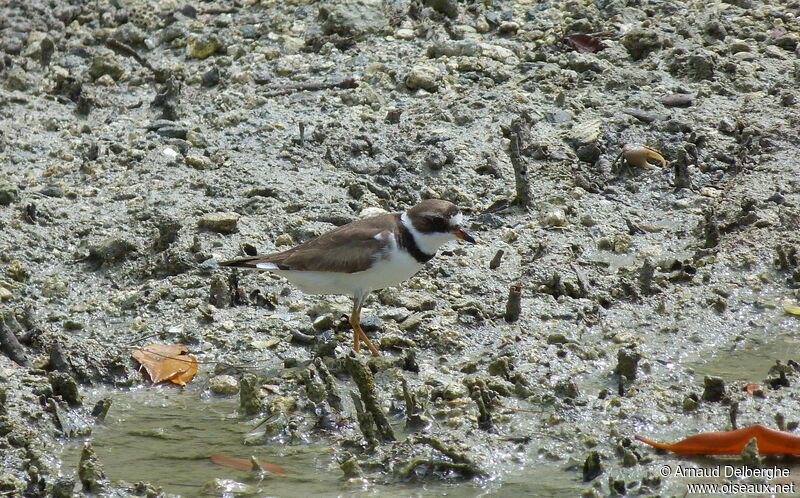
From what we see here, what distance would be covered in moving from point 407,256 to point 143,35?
5.04 m

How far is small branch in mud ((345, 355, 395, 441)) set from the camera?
5.47 m

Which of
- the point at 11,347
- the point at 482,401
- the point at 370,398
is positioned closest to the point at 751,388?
the point at 482,401

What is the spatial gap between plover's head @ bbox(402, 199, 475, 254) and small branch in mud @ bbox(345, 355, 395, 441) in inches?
52.3

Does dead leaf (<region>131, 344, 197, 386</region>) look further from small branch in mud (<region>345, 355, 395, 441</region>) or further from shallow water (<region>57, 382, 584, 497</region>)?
small branch in mud (<region>345, 355, 395, 441</region>)

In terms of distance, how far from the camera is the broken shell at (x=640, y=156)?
8430mm

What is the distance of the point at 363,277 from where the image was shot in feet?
21.6

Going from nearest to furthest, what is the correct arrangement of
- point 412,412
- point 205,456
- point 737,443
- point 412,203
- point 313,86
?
point 737,443
point 205,456
point 412,412
point 412,203
point 313,86

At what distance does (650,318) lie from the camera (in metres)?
6.86

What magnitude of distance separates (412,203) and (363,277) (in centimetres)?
164

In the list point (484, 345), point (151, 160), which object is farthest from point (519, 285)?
point (151, 160)

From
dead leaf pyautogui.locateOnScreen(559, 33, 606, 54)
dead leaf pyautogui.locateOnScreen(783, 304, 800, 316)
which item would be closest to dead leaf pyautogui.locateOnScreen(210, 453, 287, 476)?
dead leaf pyautogui.locateOnScreen(783, 304, 800, 316)

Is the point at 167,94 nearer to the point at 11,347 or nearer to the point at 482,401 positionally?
the point at 11,347

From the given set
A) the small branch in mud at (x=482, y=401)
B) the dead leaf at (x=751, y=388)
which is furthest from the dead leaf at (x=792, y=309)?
the small branch in mud at (x=482, y=401)

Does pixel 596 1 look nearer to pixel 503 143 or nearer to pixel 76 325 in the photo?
pixel 503 143
